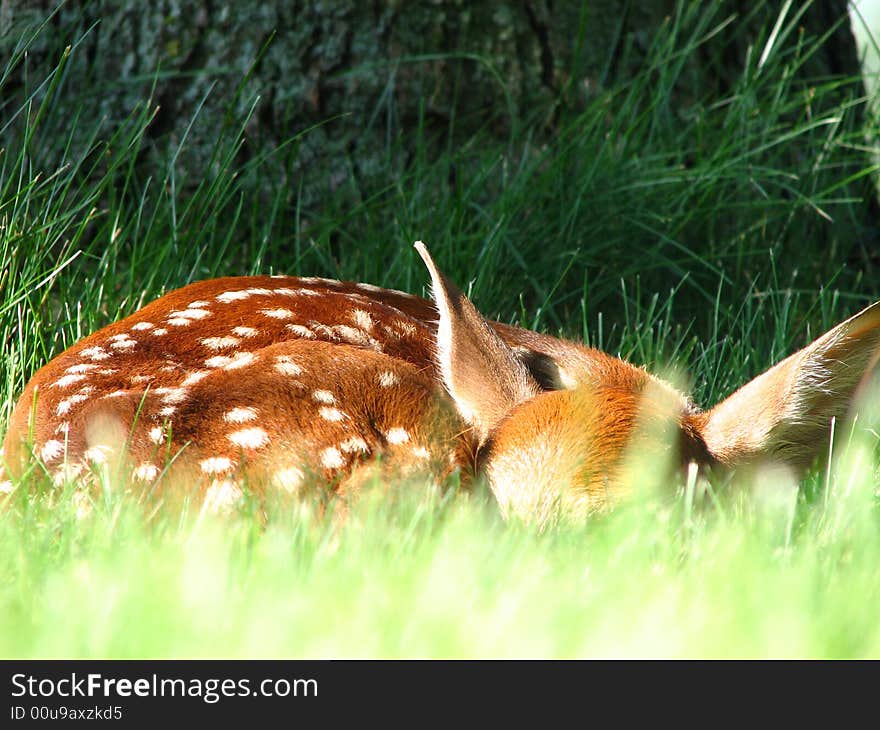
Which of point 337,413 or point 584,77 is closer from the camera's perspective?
point 337,413

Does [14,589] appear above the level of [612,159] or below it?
below

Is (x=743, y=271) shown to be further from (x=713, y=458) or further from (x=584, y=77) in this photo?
(x=713, y=458)

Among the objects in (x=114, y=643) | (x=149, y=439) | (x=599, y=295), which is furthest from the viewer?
(x=599, y=295)

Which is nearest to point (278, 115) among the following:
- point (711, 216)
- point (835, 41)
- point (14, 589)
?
point (711, 216)

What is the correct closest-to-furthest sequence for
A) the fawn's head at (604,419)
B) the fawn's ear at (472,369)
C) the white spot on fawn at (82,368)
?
the fawn's head at (604,419) → the fawn's ear at (472,369) → the white spot on fawn at (82,368)

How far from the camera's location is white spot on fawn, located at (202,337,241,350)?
2955mm

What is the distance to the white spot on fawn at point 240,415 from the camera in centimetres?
261

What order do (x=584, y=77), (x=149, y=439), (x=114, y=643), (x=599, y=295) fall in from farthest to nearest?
(x=584, y=77) < (x=599, y=295) < (x=149, y=439) < (x=114, y=643)

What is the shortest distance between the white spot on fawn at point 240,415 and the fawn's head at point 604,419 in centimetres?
46

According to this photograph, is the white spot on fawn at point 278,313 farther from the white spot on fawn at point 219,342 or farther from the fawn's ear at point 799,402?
the fawn's ear at point 799,402

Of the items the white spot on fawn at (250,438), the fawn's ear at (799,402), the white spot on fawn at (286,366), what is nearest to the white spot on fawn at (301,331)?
the white spot on fawn at (286,366)

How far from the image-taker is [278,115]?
4852 mm

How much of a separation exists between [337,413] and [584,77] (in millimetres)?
3039

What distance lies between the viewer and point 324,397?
104 inches
